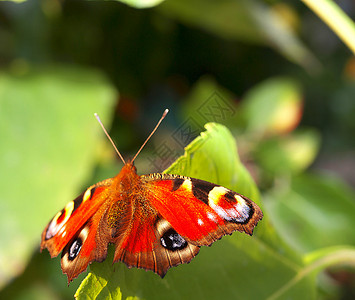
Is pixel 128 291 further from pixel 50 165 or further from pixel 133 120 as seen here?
pixel 133 120

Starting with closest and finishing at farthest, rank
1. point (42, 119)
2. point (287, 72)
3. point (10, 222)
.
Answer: point (10, 222) → point (42, 119) → point (287, 72)

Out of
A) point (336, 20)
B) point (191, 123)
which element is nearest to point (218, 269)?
point (191, 123)

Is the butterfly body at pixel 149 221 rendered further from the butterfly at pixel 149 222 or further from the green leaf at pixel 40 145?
the green leaf at pixel 40 145

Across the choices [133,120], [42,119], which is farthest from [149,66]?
[42,119]

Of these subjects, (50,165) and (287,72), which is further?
(287,72)

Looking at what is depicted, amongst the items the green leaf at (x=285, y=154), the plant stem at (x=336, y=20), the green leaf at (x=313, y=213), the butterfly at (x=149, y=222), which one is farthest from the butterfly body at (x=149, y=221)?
the green leaf at (x=285, y=154)

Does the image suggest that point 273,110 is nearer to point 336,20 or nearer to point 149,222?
point 336,20

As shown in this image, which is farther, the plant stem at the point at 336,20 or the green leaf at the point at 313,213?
the green leaf at the point at 313,213
